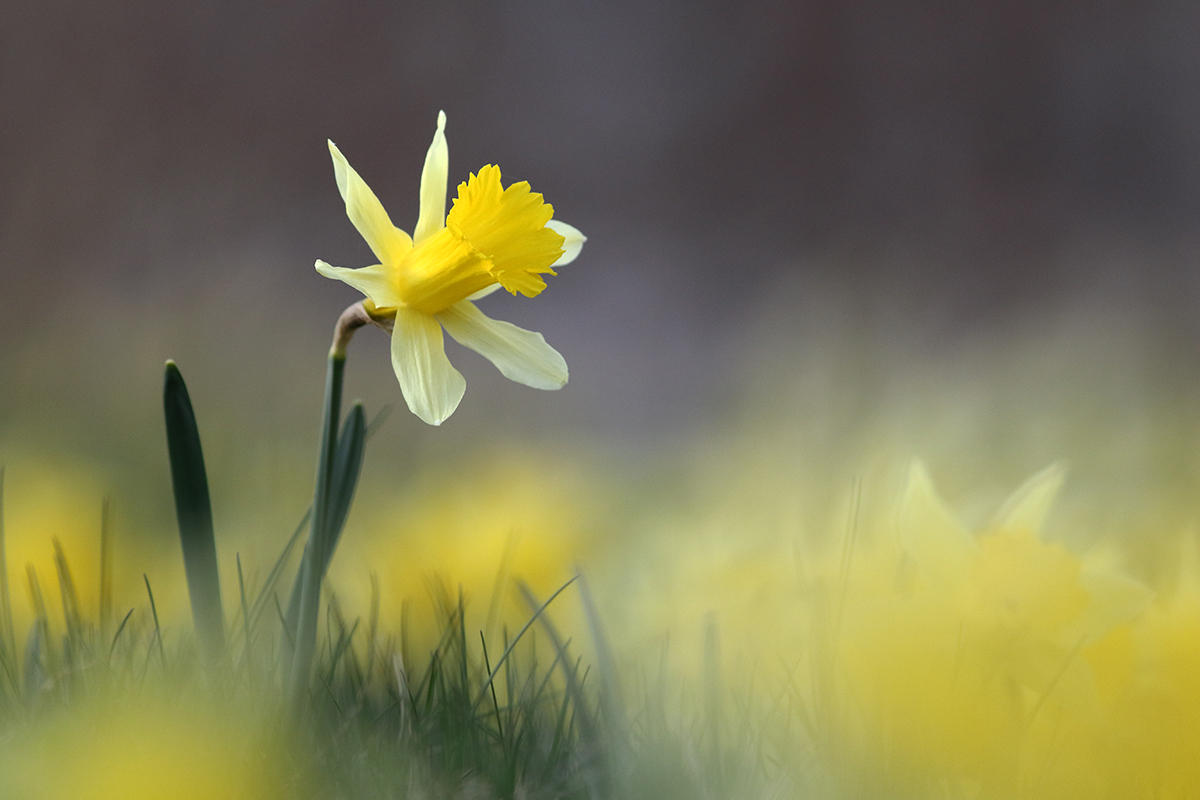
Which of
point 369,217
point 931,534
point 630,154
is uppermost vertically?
point 630,154

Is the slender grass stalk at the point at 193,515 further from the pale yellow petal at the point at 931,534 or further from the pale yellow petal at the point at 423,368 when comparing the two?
the pale yellow petal at the point at 931,534

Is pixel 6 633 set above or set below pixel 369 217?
below

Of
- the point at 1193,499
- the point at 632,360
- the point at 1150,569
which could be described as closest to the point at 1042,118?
the point at 632,360

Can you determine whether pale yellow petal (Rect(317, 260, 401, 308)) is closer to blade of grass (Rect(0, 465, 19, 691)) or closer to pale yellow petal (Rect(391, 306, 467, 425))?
pale yellow petal (Rect(391, 306, 467, 425))

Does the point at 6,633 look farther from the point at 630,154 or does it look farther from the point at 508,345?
the point at 630,154

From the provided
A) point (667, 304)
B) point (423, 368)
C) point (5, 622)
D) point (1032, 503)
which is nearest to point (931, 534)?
point (1032, 503)

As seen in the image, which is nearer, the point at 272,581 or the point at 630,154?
the point at 272,581
